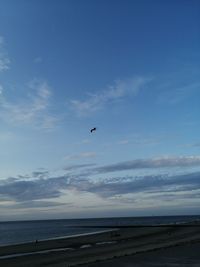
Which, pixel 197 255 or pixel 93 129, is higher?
pixel 93 129

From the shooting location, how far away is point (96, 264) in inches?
1118

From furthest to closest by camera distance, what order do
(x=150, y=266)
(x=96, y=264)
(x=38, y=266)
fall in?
(x=38, y=266), (x=96, y=264), (x=150, y=266)

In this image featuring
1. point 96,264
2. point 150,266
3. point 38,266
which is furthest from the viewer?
point 38,266

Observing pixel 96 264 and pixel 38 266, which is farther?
pixel 38 266

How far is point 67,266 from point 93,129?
9.41 meters

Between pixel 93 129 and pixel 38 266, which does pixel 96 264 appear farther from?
pixel 93 129

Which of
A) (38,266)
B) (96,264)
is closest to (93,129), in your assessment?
(96,264)

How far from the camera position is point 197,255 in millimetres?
30094

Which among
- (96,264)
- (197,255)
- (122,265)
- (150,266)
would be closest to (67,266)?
(96,264)

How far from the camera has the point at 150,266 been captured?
26.0m

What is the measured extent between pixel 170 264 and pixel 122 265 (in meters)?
3.04

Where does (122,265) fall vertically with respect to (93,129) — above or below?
below

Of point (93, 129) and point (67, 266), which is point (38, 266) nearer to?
point (67, 266)

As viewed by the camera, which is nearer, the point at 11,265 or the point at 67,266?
the point at 67,266
